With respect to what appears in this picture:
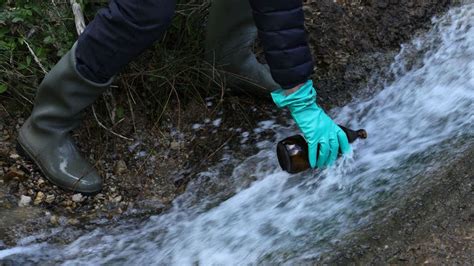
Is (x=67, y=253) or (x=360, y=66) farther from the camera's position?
(x=360, y=66)

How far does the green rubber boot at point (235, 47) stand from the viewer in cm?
304

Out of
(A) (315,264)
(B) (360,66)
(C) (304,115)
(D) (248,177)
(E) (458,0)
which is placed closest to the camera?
(A) (315,264)

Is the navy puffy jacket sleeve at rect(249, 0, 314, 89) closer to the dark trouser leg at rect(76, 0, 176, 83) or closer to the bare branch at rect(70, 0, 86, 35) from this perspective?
the dark trouser leg at rect(76, 0, 176, 83)

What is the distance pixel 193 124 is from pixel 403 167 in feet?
3.70

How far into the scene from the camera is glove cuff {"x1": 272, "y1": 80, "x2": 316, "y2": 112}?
2459 mm

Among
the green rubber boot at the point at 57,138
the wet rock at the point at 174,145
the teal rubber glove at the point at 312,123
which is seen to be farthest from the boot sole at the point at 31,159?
the teal rubber glove at the point at 312,123

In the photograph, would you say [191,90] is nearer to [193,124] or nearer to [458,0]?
[193,124]

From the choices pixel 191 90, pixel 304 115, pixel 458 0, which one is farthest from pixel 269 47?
pixel 458 0

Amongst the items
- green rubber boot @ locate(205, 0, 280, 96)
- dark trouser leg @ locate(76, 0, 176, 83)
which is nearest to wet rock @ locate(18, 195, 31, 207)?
dark trouser leg @ locate(76, 0, 176, 83)

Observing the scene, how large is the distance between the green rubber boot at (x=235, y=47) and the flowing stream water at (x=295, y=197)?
0.24 metres

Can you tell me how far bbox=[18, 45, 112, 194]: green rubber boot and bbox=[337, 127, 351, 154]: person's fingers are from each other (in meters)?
1.03

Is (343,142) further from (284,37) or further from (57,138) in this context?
(57,138)

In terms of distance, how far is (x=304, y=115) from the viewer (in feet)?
8.32

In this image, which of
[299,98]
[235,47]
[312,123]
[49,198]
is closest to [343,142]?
[312,123]
